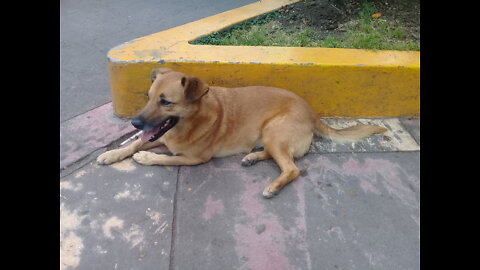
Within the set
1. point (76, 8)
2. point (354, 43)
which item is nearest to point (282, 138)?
point (354, 43)

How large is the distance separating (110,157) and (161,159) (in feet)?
1.62

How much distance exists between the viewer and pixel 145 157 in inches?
133

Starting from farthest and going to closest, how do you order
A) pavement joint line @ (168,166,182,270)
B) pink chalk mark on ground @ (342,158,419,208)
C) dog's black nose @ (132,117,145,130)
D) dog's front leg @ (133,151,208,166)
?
dog's front leg @ (133,151,208,166) < pink chalk mark on ground @ (342,158,419,208) < dog's black nose @ (132,117,145,130) < pavement joint line @ (168,166,182,270)

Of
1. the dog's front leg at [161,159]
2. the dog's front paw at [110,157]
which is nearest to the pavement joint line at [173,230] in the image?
the dog's front leg at [161,159]

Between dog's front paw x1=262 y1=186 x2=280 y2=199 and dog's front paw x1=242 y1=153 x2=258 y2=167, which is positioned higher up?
dog's front paw x1=242 y1=153 x2=258 y2=167

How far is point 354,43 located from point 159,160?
2770 millimetres

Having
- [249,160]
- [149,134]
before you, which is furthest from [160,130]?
[249,160]

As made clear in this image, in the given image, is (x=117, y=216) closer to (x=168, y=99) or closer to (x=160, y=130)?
(x=160, y=130)

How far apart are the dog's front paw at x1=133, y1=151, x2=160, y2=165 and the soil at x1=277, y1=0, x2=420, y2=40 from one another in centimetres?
277

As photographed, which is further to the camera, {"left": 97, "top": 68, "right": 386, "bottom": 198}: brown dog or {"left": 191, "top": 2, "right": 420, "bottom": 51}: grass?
{"left": 191, "top": 2, "right": 420, "bottom": 51}: grass

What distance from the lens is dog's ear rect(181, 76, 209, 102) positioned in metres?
3.00

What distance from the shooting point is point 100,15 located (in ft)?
22.3

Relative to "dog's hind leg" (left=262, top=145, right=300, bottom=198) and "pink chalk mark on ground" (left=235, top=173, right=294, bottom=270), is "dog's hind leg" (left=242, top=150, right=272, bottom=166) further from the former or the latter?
"pink chalk mark on ground" (left=235, top=173, right=294, bottom=270)

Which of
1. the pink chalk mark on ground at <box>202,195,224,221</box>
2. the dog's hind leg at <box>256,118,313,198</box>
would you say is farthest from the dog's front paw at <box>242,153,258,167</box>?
the pink chalk mark on ground at <box>202,195,224,221</box>
